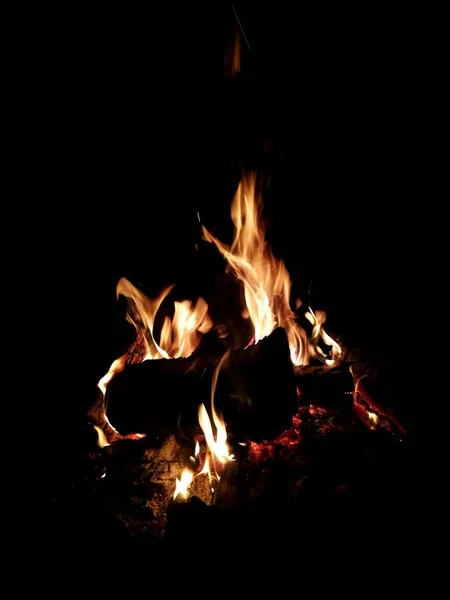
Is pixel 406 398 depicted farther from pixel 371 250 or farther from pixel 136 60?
pixel 136 60

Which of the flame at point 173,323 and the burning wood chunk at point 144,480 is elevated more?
the flame at point 173,323

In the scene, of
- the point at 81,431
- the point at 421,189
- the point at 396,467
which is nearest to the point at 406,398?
the point at 396,467

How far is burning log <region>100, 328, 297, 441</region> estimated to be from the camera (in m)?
2.29

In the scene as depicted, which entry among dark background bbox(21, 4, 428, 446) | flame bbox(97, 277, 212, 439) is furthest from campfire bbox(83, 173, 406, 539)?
dark background bbox(21, 4, 428, 446)

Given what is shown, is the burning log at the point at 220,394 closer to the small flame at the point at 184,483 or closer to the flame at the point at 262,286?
the small flame at the point at 184,483

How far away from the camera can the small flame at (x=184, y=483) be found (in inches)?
83.7

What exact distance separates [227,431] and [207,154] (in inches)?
141

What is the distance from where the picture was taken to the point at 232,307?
317cm

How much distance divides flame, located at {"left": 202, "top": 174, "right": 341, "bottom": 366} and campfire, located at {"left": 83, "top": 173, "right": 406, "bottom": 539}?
0.62 ft

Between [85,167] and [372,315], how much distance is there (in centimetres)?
392

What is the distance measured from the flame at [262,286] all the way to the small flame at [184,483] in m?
1.13

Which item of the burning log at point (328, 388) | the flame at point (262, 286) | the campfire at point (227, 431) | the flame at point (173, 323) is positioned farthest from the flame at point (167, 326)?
the burning log at point (328, 388)

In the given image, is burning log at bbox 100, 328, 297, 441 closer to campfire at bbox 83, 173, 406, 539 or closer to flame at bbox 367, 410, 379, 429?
campfire at bbox 83, 173, 406, 539

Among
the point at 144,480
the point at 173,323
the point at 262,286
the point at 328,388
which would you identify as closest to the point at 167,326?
the point at 173,323
